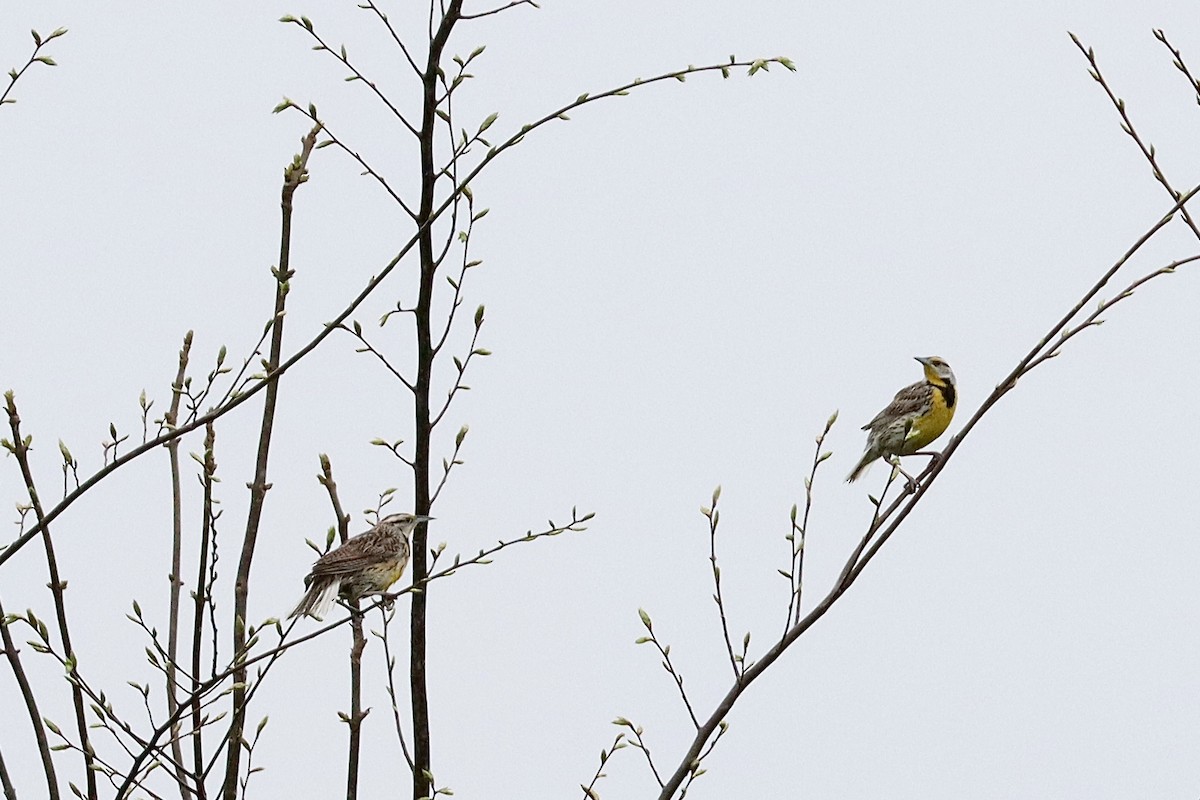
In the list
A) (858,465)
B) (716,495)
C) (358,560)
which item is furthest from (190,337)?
(858,465)

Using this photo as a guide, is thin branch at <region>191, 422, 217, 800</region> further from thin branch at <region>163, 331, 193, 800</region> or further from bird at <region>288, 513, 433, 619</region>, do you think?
bird at <region>288, 513, 433, 619</region>

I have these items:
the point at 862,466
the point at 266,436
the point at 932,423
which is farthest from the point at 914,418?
the point at 266,436

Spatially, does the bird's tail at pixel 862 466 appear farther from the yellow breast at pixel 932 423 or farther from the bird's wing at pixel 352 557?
the bird's wing at pixel 352 557

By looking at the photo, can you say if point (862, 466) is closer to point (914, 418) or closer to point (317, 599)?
point (914, 418)

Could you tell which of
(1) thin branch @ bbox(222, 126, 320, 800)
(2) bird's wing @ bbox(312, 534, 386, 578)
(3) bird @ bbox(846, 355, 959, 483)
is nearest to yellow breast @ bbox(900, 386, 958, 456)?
(3) bird @ bbox(846, 355, 959, 483)

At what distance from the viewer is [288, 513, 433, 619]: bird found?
5.71 meters

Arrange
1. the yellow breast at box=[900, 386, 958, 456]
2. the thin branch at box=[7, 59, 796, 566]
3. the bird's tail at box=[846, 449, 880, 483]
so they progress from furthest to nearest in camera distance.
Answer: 1. the bird's tail at box=[846, 449, 880, 483]
2. the yellow breast at box=[900, 386, 958, 456]
3. the thin branch at box=[7, 59, 796, 566]

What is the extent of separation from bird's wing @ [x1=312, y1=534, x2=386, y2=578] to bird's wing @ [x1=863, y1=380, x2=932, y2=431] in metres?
2.70

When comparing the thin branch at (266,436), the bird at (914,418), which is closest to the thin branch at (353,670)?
the thin branch at (266,436)

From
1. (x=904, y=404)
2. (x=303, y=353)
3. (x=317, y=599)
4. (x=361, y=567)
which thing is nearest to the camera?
(x=303, y=353)

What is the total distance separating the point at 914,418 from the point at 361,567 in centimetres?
288

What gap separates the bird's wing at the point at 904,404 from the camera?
739 cm

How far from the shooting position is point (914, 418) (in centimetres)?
725

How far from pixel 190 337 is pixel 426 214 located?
39.6 inches
